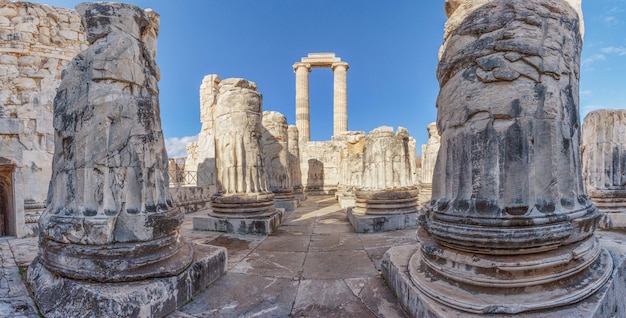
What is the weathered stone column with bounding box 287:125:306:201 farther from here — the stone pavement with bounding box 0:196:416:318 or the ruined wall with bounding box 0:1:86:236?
the ruined wall with bounding box 0:1:86:236

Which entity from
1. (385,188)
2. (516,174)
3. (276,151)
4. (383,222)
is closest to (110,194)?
(516,174)

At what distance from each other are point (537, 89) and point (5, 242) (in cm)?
699

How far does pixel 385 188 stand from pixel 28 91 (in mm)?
6941

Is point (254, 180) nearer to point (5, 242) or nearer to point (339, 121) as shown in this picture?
point (5, 242)

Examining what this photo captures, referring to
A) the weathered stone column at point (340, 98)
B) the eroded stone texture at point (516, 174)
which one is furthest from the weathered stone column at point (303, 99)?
the eroded stone texture at point (516, 174)

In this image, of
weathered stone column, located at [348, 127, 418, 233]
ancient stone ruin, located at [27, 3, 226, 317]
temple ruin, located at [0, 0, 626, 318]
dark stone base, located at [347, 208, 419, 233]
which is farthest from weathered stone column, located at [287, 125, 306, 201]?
ancient stone ruin, located at [27, 3, 226, 317]

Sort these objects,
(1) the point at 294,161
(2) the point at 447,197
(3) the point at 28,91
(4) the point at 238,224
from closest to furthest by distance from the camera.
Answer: (2) the point at 447,197 → (4) the point at 238,224 → (3) the point at 28,91 → (1) the point at 294,161

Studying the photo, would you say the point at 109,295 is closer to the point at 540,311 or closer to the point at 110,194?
the point at 110,194

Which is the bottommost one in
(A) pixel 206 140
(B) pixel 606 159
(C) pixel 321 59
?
(B) pixel 606 159

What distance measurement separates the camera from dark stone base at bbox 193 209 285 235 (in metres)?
5.06

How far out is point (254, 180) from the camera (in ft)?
18.9

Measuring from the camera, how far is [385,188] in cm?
611

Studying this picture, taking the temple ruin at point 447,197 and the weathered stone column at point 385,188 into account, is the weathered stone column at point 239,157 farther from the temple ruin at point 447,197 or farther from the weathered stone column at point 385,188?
the temple ruin at point 447,197

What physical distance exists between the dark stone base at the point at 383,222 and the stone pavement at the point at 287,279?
12.1 inches
